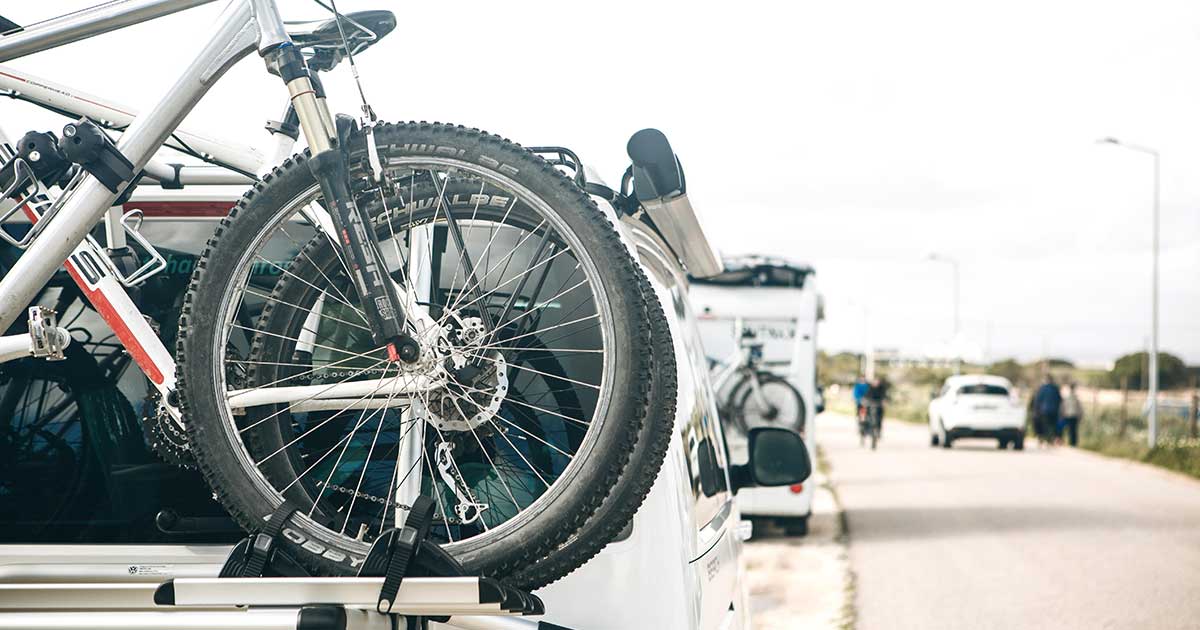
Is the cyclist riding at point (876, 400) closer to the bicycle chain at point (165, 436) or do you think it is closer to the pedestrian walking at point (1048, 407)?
the pedestrian walking at point (1048, 407)

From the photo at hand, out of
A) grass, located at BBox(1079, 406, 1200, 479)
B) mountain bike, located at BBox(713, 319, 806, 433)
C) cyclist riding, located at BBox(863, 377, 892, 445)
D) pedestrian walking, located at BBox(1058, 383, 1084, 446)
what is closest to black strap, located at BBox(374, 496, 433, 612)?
mountain bike, located at BBox(713, 319, 806, 433)

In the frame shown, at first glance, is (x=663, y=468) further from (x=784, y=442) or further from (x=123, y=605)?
(x=784, y=442)

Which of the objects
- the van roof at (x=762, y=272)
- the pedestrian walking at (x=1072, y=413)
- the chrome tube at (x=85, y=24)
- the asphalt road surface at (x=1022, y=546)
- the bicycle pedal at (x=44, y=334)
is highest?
the van roof at (x=762, y=272)

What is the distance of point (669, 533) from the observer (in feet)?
7.78

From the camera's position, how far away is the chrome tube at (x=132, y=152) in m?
2.48

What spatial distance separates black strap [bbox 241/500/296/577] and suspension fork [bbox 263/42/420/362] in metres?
0.37

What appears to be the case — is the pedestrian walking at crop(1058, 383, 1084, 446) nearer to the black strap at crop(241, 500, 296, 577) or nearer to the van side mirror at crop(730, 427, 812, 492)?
the van side mirror at crop(730, 427, 812, 492)

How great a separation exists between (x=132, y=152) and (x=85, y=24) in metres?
0.49

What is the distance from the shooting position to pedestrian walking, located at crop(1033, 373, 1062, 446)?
2712 cm

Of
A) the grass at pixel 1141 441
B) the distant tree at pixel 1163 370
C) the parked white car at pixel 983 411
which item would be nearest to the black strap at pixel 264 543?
the grass at pixel 1141 441

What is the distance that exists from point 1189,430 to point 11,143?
27.5 m

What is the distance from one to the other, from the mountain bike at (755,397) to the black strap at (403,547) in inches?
440

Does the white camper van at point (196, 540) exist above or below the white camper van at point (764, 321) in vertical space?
below

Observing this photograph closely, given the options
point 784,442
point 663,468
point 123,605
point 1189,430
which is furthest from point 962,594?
point 1189,430
